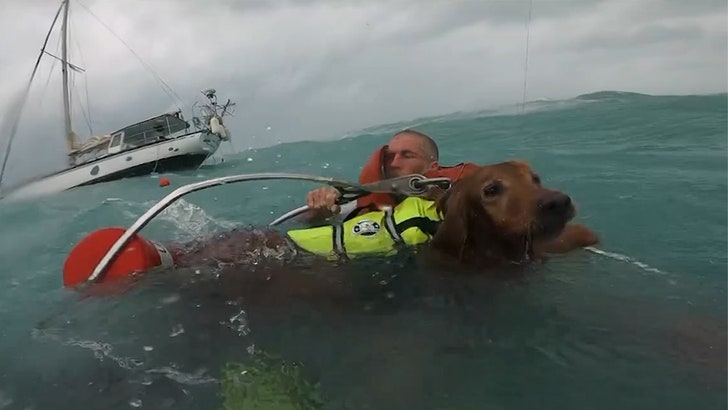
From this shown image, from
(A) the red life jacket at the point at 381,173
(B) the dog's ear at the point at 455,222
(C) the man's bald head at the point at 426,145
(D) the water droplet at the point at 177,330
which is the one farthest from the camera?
(C) the man's bald head at the point at 426,145

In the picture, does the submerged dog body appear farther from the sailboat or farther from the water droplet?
the sailboat

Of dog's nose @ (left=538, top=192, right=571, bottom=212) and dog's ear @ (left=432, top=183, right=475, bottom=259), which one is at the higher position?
dog's nose @ (left=538, top=192, right=571, bottom=212)

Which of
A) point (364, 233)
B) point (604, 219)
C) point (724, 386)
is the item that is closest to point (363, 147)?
point (604, 219)

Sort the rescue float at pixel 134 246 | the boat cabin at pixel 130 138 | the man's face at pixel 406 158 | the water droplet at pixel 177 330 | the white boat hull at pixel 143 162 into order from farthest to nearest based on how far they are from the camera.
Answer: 1. the boat cabin at pixel 130 138
2. the white boat hull at pixel 143 162
3. the man's face at pixel 406 158
4. the rescue float at pixel 134 246
5. the water droplet at pixel 177 330

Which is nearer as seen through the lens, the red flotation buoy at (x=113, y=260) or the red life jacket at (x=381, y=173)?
the red flotation buoy at (x=113, y=260)

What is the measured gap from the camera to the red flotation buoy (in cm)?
400

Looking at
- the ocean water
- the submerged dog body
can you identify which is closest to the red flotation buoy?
the ocean water

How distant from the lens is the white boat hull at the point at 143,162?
62.3 ft

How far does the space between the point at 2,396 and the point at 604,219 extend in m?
4.46

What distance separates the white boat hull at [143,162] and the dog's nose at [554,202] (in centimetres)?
1711

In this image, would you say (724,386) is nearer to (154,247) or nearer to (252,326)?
(252,326)

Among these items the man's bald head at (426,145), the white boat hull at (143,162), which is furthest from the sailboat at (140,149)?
the man's bald head at (426,145)

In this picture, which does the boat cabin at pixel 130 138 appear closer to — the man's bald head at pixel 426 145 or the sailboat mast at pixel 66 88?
the sailboat mast at pixel 66 88

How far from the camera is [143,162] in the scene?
19797mm
